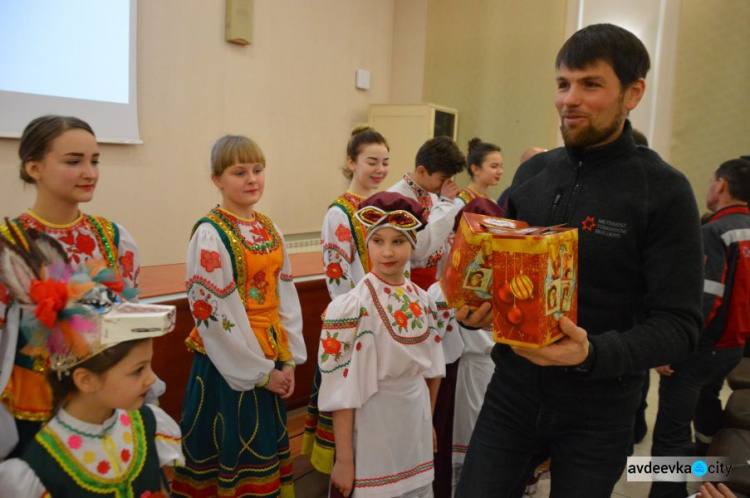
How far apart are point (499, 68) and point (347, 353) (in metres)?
4.99

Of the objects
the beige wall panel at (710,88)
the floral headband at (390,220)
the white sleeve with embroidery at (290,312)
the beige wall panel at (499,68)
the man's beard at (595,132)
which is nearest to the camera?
the man's beard at (595,132)

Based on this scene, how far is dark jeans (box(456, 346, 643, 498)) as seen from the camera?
1.17 meters

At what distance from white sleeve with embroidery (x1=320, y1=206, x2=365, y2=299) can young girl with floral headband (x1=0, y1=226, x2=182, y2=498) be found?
113cm

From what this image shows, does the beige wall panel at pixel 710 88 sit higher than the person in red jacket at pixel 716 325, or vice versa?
the beige wall panel at pixel 710 88

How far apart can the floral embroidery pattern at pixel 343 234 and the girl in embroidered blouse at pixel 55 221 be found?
863 millimetres

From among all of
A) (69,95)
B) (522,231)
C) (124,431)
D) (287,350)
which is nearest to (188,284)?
(287,350)

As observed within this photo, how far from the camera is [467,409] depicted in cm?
231

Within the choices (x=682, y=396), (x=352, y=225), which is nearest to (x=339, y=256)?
(x=352, y=225)

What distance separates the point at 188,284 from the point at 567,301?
48.2 inches

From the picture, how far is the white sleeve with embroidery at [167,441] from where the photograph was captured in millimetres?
1224

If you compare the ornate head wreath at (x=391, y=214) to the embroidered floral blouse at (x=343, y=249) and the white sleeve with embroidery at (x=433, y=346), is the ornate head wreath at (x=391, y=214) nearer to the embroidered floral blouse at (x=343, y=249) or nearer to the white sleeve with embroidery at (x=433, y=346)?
the white sleeve with embroidery at (x=433, y=346)

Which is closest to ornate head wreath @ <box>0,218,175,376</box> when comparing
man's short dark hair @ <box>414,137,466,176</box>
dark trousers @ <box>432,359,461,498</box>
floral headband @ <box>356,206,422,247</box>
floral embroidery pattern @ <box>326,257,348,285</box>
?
floral headband @ <box>356,206,422,247</box>

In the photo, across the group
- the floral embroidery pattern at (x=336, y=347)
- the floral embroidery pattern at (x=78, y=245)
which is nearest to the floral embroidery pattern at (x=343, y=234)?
the floral embroidery pattern at (x=336, y=347)

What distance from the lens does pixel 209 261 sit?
1.79 meters
